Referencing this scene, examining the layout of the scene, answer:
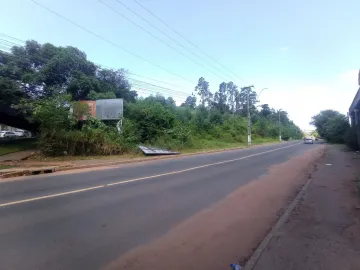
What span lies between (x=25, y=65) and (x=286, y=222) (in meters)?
37.1

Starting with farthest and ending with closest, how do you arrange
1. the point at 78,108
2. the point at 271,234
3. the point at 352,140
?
the point at 352,140, the point at 78,108, the point at 271,234

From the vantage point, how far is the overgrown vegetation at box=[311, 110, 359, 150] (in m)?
33.9

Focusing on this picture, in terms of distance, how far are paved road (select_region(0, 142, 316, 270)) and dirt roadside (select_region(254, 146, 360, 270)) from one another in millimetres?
2012

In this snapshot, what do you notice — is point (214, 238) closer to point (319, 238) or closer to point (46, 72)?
point (319, 238)

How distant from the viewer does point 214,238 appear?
5.28m

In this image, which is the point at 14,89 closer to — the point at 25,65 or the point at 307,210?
the point at 25,65

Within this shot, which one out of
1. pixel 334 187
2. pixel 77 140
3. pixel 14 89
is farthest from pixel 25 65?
pixel 334 187

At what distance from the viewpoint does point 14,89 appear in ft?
108

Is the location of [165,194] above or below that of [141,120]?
below

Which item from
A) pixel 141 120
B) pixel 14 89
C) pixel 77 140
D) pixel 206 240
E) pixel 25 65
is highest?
pixel 25 65

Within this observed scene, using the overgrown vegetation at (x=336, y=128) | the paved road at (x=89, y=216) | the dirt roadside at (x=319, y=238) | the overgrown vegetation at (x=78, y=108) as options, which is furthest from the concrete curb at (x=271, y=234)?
the overgrown vegetation at (x=336, y=128)

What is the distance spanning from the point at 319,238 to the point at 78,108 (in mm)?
22118

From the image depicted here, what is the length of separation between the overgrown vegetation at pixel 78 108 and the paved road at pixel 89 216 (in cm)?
1238

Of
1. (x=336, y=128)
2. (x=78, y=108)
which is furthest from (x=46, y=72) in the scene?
(x=336, y=128)
